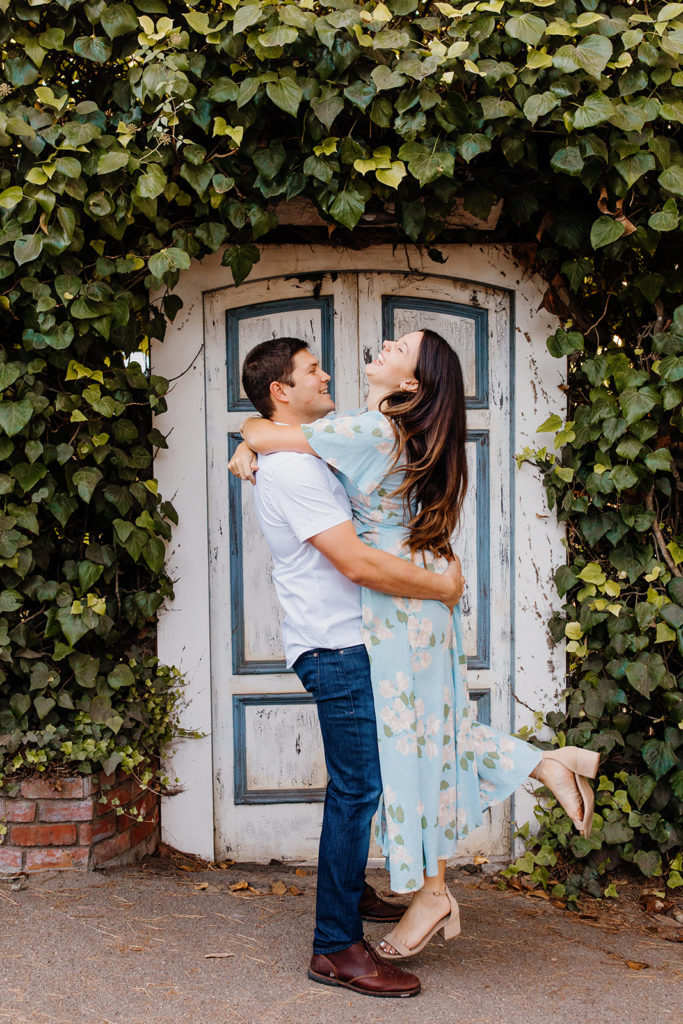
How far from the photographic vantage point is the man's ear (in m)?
2.45

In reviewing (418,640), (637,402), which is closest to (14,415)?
(418,640)

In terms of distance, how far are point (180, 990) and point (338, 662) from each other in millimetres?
1014

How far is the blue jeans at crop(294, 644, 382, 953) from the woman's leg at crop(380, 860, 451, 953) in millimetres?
180

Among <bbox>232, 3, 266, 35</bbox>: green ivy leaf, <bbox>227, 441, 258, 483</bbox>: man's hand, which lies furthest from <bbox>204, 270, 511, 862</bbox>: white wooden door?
<bbox>232, 3, 266, 35</bbox>: green ivy leaf

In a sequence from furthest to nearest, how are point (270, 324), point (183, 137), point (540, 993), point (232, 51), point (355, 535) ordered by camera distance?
point (270, 324)
point (183, 137)
point (232, 51)
point (540, 993)
point (355, 535)

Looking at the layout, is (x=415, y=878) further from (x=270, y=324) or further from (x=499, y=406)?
(x=270, y=324)

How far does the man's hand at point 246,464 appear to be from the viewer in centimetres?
241

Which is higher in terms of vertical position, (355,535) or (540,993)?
(355,535)

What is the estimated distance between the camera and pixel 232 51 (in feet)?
8.62

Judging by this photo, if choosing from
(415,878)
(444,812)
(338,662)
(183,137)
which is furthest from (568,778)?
(183,137)

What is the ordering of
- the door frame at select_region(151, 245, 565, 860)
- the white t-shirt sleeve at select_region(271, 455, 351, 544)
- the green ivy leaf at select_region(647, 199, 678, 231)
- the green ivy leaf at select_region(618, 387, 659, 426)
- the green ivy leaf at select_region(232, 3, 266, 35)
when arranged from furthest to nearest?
the door frame at select_region(151, 245, 565, 860)
the green ivy leaf at select_region(618, 387, 659, 426)
the green ivy leaf at select_region(647, 199, 678, 231)
the green ivy leaf at select_region(232, 3, 266, 35)
the white t-shirt sleeve at select_region(271, 455, 351, 544)

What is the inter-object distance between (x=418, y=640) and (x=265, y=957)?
1.10 m

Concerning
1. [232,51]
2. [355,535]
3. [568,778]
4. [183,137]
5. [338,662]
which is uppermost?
[232,51]

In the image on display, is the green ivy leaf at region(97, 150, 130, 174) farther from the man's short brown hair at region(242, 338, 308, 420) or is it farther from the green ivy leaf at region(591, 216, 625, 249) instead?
the green ivy leaf at region(591, 216, 625, 249)
